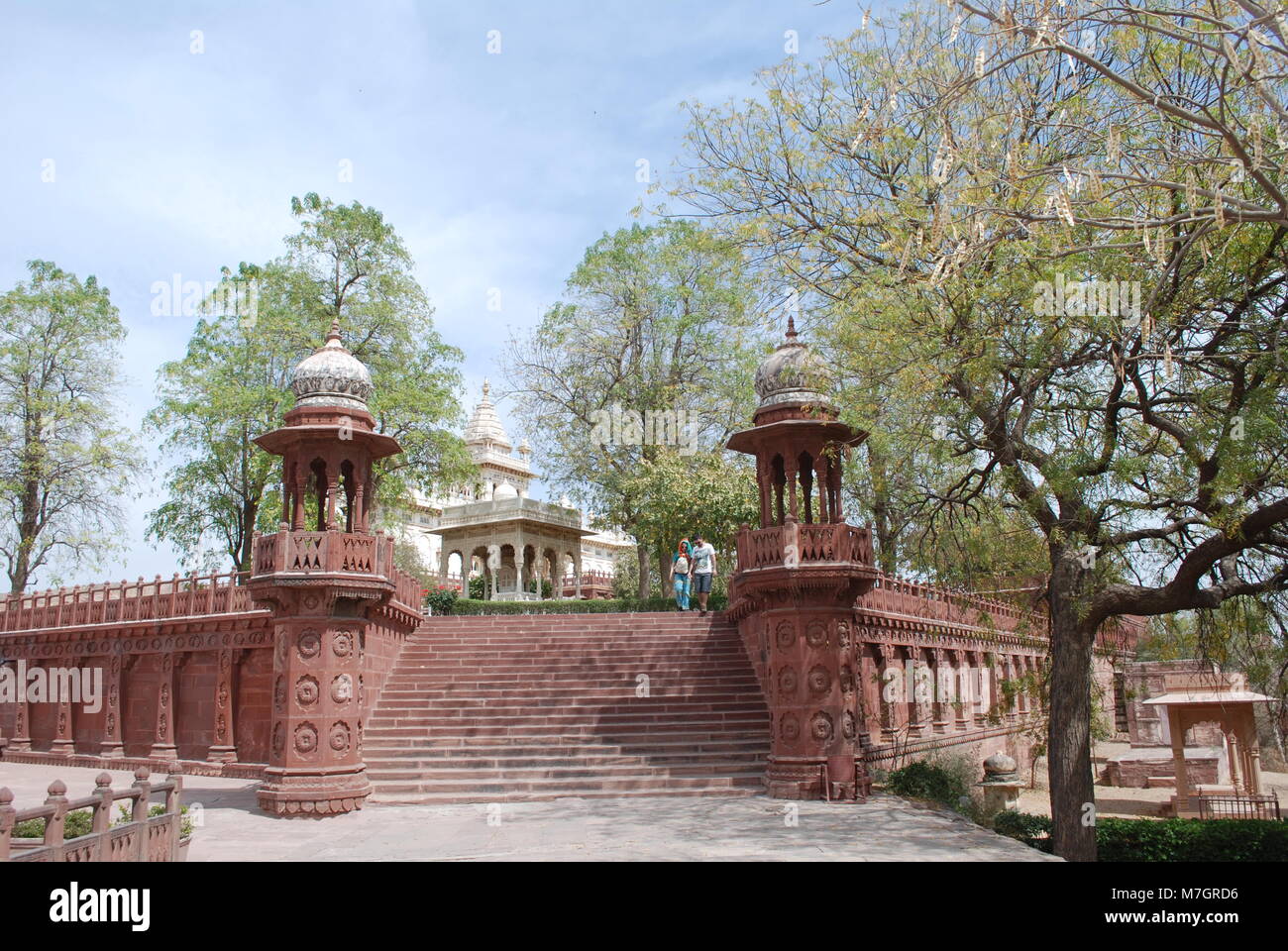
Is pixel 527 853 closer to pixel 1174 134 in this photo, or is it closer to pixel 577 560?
pixel 1174 134

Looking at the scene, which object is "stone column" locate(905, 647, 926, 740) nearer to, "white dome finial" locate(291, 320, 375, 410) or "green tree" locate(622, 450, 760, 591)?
"green tree" locate(622, 450, 760, 591)

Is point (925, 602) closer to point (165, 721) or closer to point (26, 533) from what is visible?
point (165, 721)

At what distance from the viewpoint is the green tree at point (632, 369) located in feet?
108

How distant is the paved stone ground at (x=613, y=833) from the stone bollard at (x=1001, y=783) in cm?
975

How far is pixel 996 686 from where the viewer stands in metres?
28.9

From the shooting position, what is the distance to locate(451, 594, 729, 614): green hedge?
27.8m

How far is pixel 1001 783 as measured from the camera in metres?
23.2

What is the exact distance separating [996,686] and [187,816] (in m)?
24.2

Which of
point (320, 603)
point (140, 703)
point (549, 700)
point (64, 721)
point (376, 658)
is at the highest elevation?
point (320, 603)

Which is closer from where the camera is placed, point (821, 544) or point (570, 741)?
point (821, 544)

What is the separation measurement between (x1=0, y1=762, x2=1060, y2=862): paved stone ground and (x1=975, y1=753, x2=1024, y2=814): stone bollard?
975 centimetres

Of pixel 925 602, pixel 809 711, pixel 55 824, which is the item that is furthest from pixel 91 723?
pixel 925 602

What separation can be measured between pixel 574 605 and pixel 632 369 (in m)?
8.70
